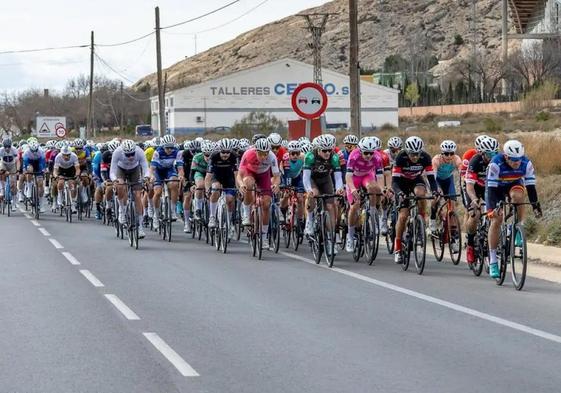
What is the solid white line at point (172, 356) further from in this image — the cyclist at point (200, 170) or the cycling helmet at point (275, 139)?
the cyclist at point (200, 170)

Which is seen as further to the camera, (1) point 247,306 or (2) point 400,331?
(1) point 247,306

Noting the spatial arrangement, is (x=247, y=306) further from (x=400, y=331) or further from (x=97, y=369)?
(x=97, y=369)

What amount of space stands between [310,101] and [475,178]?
8.05 m

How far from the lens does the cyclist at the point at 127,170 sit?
2066cm

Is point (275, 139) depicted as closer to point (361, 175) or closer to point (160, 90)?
point (361, 175)

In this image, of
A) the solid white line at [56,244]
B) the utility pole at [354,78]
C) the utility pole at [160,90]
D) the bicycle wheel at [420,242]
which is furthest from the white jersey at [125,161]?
the utility pole at [160,90]

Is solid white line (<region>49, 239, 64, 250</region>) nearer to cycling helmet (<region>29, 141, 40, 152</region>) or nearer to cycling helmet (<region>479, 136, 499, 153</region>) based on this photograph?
cycling helmet (<region>29, 141, 40, 152</region>)

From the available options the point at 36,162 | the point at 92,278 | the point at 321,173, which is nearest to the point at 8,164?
the point at 36,162

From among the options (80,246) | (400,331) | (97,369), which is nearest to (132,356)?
(97,369)

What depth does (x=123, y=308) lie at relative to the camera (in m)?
12.3

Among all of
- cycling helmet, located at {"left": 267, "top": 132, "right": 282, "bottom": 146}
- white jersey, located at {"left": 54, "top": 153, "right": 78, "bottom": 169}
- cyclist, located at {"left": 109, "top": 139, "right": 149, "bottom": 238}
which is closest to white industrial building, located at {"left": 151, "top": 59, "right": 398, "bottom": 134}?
white jersey, located at {"left": 54, "top": 153, "right": 78, "bottom": 169}

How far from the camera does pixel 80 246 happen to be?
2061 cm

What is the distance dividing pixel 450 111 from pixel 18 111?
6008 centimetres

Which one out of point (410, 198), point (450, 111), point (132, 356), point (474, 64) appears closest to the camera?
point (132, 356)
